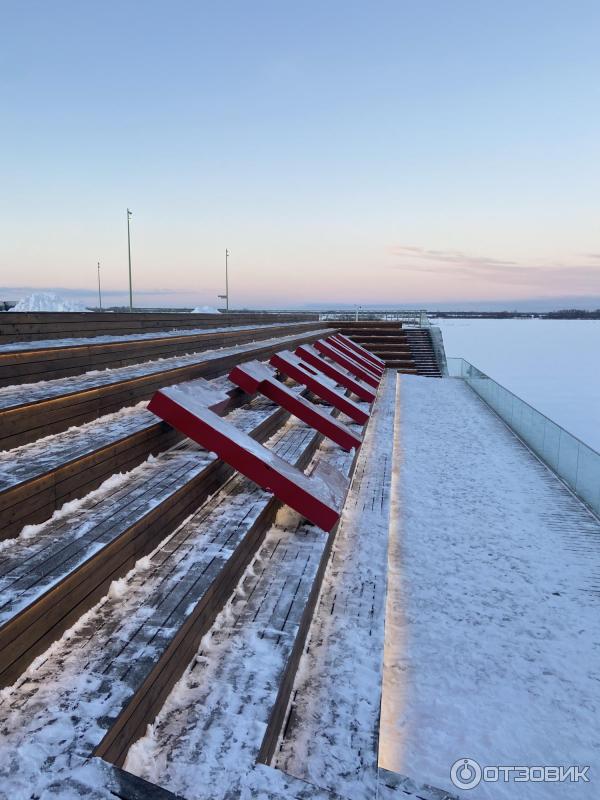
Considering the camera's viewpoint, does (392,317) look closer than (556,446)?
No

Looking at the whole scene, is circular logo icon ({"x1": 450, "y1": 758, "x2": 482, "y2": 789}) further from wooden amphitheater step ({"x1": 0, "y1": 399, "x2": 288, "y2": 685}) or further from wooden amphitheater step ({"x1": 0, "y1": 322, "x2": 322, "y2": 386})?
wooden amphitheater step ({"x1": 0, "y1": 322, "x2": 322, "y2": 386})

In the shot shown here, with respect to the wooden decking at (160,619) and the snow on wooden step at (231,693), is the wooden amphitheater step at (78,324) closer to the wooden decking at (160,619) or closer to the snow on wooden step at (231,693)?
the wooden decking at (160,619)

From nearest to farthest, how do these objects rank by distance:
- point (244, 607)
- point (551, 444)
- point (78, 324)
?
point (244, 607)
point (78, 324)
point (551, 444)

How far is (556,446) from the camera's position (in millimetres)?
8633

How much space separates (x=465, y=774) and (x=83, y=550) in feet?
8.02

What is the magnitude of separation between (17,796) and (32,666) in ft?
2.12

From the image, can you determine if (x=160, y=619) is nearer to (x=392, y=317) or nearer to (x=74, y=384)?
(x=74, y=384)

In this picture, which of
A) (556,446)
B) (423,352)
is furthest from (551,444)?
(423,352)

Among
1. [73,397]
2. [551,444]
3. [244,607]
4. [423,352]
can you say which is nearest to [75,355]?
[73,397]

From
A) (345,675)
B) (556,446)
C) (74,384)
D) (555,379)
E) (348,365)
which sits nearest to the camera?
(345,675)

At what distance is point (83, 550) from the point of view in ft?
8.43

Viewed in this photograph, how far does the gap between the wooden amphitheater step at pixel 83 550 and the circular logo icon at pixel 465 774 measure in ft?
7.14

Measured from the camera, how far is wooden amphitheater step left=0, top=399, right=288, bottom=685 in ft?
6.81

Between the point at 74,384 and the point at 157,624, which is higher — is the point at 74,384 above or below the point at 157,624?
above
